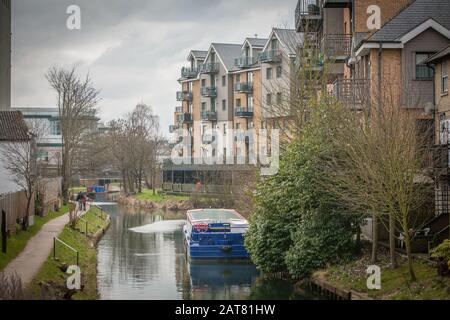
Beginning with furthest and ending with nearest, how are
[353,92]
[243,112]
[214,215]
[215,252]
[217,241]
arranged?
1. [243,112]
2. [214,215]
3. [217,241]
4. [215,252]
5. [353,92]

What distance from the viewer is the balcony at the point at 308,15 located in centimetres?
4038

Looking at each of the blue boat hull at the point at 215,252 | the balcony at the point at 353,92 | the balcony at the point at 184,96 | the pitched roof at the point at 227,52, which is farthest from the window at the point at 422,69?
the balcony at the point at 184,96

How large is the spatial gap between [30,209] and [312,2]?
19.6m

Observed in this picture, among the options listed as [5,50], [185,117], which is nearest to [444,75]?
[5,50]

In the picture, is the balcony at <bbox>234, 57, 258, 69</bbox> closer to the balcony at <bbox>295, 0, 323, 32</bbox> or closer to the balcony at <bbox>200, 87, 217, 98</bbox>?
the balcony at <bbox>200, 87, 217, 98</bbox>

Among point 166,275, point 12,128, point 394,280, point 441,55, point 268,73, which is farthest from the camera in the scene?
point 268,73

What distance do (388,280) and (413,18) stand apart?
1468 cm

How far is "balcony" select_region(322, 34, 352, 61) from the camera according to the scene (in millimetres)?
36678

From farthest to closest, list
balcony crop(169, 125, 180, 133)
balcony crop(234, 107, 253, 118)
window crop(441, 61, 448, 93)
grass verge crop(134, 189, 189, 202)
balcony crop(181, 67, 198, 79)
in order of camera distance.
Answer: balcony crop(169, 125, 180, 133) < balcony crop(181, 67, 198, 79) < grass verge crop(134, 189, 189, 202) < balcony crop(234, 107, 253, 118) < window crop(441, 61, 448, 93)

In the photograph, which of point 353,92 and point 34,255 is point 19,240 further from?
point 353,92

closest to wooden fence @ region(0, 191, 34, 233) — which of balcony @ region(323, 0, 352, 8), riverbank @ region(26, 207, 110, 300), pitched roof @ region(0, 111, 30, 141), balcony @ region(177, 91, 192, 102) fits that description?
riverbank @ region(26, 207, 110, 300)

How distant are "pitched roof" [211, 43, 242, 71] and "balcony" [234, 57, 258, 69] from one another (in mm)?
2436

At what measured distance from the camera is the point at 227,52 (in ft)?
246

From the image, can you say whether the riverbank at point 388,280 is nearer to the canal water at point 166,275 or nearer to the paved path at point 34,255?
the canal water at point 166,275
